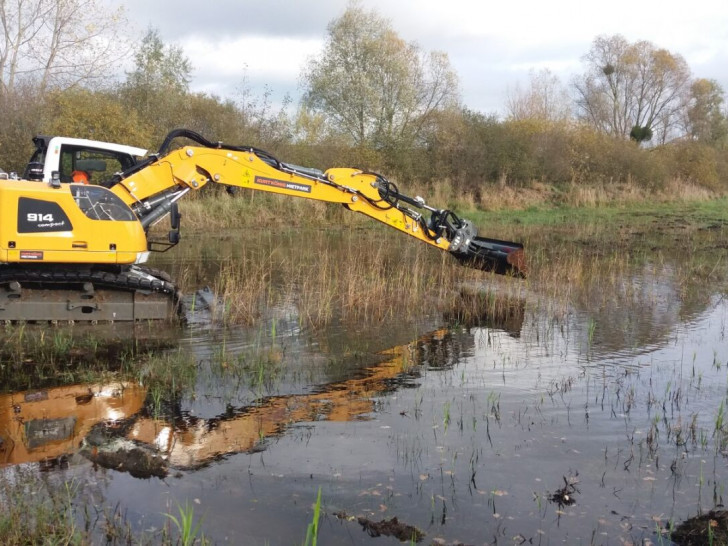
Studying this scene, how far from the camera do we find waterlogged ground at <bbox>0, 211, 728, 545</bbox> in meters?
4.80

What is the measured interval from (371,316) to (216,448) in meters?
4.90

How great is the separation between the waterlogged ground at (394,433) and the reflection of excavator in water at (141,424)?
0.02 m

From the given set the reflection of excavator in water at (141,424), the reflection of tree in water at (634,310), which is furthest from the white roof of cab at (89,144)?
the reflection of tree in water at (634,310)

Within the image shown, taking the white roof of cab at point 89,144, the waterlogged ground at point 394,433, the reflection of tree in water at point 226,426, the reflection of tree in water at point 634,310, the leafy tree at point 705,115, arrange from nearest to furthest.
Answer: the waterlogged ground at point 394,433 < the reflection of tree in water at point 226,426 < the reflection of tree in water at point 634,310 < the white roof of cab at point 89,144 < the leafy tree at point 705,115

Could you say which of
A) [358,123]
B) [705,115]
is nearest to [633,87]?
[705,115]

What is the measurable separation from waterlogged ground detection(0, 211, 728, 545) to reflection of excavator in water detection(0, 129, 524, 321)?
25.1 inches

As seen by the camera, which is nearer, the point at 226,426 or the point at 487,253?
the point at 226,426

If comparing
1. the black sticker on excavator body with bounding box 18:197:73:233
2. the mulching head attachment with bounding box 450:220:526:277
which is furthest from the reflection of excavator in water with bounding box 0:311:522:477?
the mulching head attachment with bounding box 450:220:526:277

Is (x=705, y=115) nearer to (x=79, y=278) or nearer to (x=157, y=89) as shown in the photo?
(x=157, y=89)

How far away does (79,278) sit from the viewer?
9.08 meters

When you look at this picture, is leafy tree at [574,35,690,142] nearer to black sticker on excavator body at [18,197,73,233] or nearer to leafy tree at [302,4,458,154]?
leafy tree at [302,4,458,154]

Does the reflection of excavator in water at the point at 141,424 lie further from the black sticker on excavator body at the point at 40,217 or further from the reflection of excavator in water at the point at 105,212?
the black sticker on excavator body at the point at 40,217

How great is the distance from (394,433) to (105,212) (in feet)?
15.4

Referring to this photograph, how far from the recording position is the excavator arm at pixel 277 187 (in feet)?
32.0
